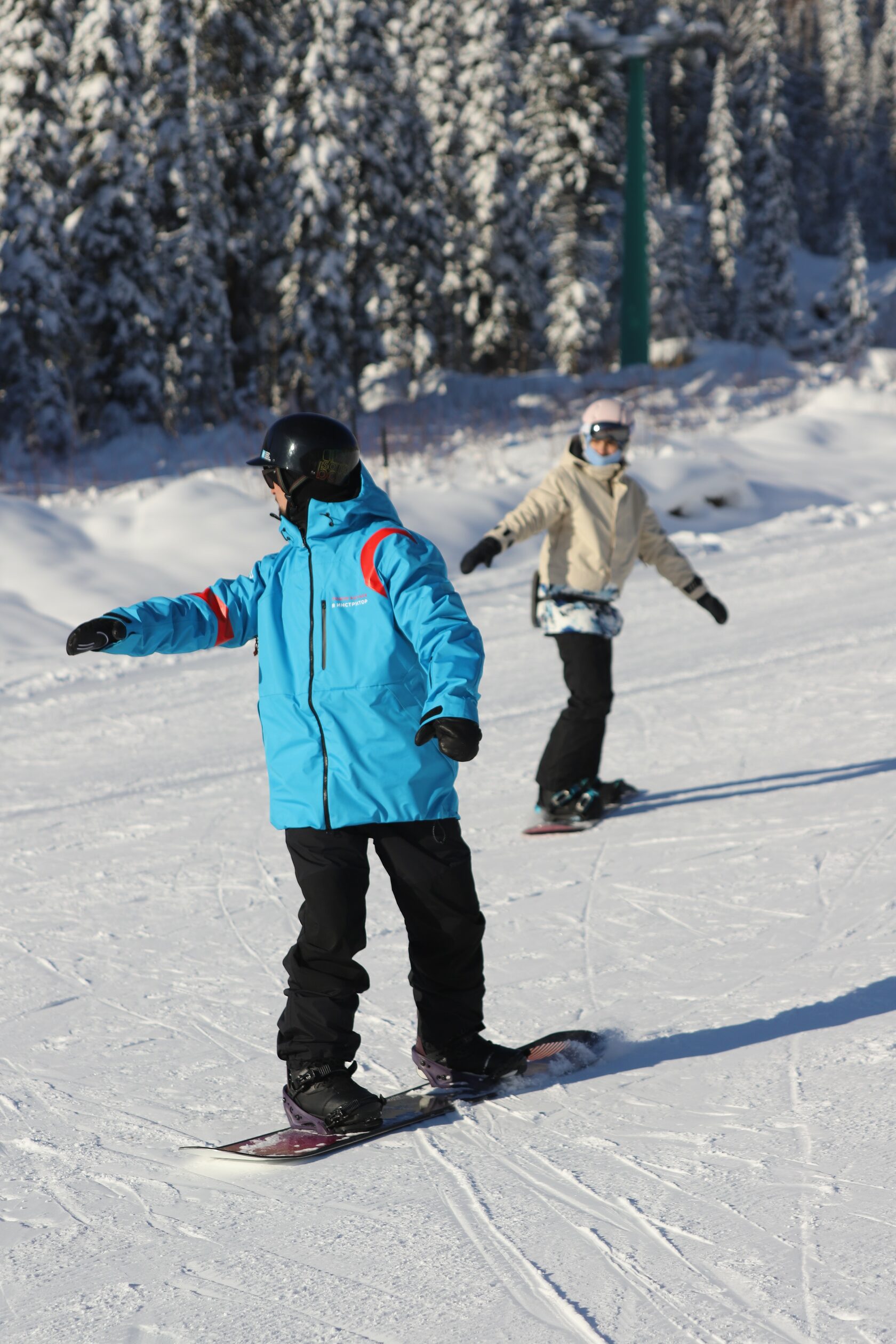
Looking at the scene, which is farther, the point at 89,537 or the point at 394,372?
the point at 394,372

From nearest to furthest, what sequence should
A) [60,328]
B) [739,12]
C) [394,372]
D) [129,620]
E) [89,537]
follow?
1. [129,620]
2. [89,537]
3. [60,328]
4. [394,372]
5. [739,12]

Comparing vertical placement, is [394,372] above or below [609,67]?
below

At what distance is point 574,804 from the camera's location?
17.9 ft

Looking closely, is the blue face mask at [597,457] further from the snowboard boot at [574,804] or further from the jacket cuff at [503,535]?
the snowboard boot at [574,804]

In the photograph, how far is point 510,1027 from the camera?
3.54 meters

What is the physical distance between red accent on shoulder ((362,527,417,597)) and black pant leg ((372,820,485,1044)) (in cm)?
54

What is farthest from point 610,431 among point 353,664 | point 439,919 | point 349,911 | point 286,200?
point 286,200

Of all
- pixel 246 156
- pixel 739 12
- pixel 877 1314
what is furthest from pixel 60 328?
pixel 739 12

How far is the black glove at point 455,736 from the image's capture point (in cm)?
250

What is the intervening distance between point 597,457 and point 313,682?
263 cm

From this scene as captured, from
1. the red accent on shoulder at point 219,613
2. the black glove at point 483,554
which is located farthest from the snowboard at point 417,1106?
the black glove at point 483,554

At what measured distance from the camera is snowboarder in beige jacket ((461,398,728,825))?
5.14 meters

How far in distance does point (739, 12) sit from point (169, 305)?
49.0 metres

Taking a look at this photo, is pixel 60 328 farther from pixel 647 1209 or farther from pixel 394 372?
pixel 647 1209
